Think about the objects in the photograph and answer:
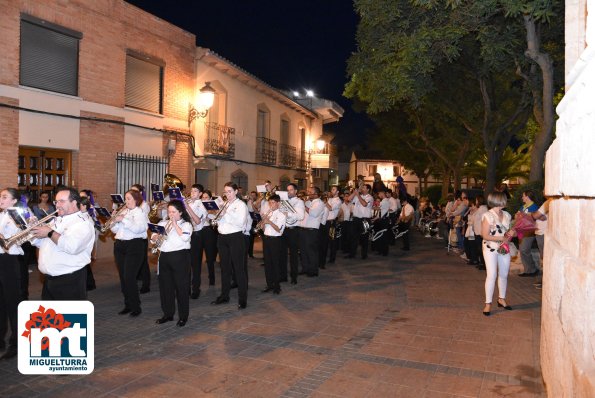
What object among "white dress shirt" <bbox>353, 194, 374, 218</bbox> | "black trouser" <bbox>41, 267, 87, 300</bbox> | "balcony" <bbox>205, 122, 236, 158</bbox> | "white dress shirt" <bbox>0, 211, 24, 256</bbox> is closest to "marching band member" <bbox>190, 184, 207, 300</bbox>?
"white dress shirt" <bbox>0, 211, 24, 256</bbox>

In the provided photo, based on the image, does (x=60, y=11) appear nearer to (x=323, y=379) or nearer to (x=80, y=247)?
(x=80, y=247)

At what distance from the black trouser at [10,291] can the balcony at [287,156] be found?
62.8 ft

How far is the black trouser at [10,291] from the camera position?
5.76 m

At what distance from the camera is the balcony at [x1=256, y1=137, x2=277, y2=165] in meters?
22.0

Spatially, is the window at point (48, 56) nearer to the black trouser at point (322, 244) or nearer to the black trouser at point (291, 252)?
the black trouser at point (291, 252)

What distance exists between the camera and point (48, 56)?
1202 cm

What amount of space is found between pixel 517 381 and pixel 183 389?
Result: 3391 mm

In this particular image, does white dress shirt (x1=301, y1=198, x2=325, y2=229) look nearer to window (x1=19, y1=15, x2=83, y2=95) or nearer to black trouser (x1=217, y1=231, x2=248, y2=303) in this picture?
black trouser (x1=217, y1=231, x2=248, y2=303)

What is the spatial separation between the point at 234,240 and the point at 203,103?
9.01 m

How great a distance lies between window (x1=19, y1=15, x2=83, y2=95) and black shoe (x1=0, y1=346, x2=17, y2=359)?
7.70 meters

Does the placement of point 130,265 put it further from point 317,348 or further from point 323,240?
point 323,240

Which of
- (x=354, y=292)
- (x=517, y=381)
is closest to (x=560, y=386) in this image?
(x=517, y=381)

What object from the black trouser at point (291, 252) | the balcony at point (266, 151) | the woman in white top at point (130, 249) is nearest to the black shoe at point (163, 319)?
the woman in white top at point (130, 249)

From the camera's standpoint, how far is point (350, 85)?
15.1m
